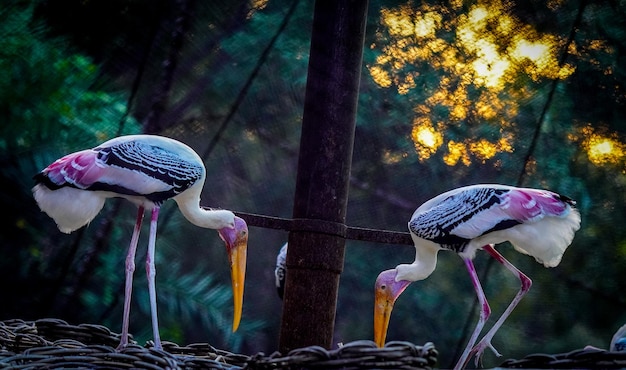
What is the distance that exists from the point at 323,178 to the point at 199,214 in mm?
359

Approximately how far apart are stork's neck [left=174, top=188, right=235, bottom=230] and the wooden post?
25 cm

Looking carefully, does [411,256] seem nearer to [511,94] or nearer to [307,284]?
[511,94]

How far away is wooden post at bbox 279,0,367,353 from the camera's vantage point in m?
1.89

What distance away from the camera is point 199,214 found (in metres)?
2.11

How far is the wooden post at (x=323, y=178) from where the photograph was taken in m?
1.89

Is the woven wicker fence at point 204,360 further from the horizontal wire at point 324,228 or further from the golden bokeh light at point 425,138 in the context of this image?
the golden bokeh light at point 425,138

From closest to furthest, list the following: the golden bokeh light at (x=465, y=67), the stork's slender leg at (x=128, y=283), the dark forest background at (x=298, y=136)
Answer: the stork's slender leg at (x=128, y=283)
the dark forest background at (x=298, y=136)
the golden bokeh light at (x=465, y=67)

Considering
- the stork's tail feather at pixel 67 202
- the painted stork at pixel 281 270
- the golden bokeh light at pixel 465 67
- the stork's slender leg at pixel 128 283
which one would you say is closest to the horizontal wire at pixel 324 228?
the stork's slender leg at pixel 128 283

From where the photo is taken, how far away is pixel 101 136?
293 centimetres

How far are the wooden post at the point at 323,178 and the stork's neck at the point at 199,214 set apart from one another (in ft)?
0.81

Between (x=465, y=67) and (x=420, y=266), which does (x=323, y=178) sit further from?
(x=465, y=67)

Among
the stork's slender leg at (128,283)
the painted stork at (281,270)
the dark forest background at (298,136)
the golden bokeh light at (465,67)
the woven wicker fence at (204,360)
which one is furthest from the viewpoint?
the golden bokeh light at (465,67)

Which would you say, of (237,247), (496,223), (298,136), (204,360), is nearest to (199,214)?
(237,247)

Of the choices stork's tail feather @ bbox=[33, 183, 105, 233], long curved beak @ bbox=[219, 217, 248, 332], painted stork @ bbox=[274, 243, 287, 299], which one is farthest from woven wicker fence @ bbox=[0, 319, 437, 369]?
painted stork @ bbox=[274, 243, 287, 299]
